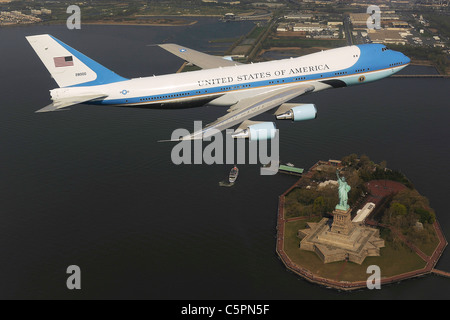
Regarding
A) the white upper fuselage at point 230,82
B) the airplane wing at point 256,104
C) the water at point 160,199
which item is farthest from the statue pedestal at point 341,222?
the airplane wing at point 256,104

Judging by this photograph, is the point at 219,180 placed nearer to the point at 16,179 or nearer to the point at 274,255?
the point at 274,255

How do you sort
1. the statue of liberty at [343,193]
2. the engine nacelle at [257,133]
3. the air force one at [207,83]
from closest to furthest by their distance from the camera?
the engine nacelle at [257,133] < the air force one at [207,83] < the statue of liberty at [343,193]

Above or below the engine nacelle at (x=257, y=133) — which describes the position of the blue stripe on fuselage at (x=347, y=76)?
above

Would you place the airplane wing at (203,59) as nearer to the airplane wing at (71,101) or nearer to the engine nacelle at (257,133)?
the airplane wing at (71,101)

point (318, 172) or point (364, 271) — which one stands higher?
point (318, 172)

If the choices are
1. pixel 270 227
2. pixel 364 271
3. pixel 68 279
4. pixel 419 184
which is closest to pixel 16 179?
pixel 68 279
